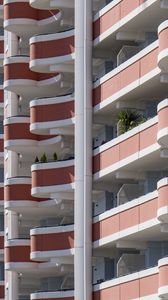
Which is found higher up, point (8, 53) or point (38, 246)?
point (8, 53)

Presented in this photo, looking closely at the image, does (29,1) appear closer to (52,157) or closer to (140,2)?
(52,157)

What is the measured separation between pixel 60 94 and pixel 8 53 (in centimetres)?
791

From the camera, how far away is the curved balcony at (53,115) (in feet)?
289

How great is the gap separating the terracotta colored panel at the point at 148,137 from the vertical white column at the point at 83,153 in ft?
22.4

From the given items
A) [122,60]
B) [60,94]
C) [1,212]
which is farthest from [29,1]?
[1,212]

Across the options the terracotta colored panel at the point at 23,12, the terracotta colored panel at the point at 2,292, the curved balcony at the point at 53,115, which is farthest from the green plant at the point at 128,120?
the terracotta colored panel at the point at 2,292

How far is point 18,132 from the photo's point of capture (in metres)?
94.9

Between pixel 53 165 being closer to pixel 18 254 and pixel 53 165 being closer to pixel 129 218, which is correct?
pixel 18 254

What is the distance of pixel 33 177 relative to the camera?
89.6 meters

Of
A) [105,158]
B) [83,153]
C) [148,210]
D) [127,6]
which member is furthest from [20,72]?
[148,210]

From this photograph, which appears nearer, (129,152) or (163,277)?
(163,277)

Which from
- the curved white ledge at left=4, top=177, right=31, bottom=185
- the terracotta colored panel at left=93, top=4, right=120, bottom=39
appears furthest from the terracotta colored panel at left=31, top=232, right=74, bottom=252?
the terracotta colored panel at left=93, top=4, right=120, bottom=39

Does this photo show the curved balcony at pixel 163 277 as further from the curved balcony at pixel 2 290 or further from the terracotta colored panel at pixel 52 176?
the curved balcony at pixel 2 290

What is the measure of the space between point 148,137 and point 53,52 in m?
13.4
